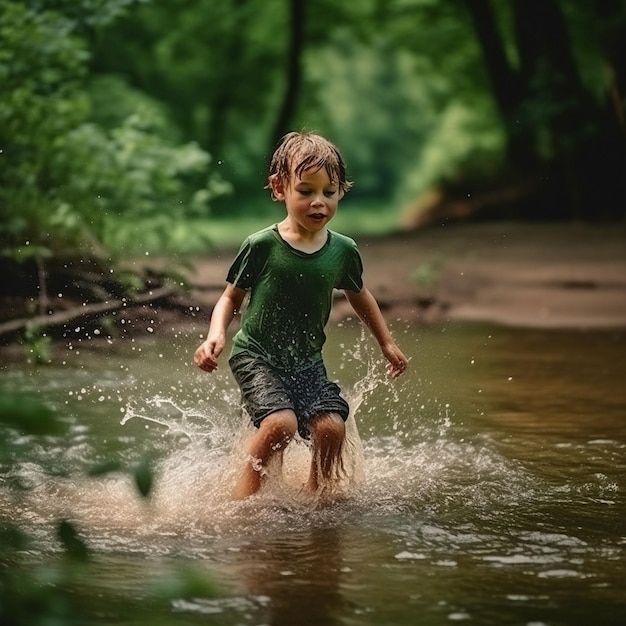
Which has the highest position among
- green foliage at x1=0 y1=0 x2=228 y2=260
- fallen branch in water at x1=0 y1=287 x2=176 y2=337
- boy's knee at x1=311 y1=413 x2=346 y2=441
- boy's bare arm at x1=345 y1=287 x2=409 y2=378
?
green foliage at x1=0 y1=0 x2=228 y2=260

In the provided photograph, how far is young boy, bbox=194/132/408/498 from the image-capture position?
15.8 ft

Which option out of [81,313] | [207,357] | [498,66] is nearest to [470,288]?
[81,313]

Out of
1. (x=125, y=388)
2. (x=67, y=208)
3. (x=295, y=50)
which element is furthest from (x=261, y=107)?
(x=125, y=388)

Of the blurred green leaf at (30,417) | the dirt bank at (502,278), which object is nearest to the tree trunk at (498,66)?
the dirt bank at (502,278)

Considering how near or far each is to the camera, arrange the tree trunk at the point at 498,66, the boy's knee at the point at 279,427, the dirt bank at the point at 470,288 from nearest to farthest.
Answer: the boy's knee at the point at 279,427 → the dirt bank at the point at 470,288 → the tree trunk at the point at 498,66

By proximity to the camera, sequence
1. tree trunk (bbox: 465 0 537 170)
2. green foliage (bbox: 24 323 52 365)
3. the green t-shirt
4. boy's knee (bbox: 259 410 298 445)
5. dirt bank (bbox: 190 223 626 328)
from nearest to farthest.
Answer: boy's knee (bbox: 259 410 298 445) < the green t-shirt < green foliage (bbox: 24 323 52 365) < dirt bank (bbox: 190 223 626 328) < tree trunk (bbox: 465 0 537 170)

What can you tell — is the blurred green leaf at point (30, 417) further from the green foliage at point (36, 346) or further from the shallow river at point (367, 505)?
the green foliage at point (36, 346)

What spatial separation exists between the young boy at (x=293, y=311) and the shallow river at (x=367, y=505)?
Result: 0.24 m

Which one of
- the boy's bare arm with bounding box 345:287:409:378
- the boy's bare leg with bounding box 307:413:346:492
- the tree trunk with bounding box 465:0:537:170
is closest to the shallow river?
the boy's bare leg with bounding box 307:413:346:492

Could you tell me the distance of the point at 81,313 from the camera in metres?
8.61

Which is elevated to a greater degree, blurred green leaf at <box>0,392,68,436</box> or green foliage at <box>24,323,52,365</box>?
green foliage at <box>24,323,52,365</box>

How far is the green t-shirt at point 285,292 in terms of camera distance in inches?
194

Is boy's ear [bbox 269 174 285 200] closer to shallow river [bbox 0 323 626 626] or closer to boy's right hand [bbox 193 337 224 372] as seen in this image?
boy's right hand [bbox 193 337 224 372]

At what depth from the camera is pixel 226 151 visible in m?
33.9
